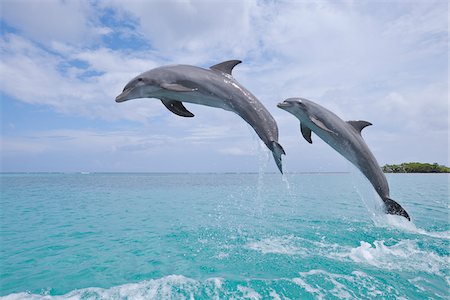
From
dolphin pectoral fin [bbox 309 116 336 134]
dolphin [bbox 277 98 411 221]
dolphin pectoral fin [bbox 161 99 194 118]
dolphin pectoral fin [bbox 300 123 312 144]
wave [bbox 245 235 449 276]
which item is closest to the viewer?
dolphin pectoral fin [bbox 161 99 194 118]

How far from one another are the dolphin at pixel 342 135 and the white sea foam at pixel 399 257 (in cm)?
328

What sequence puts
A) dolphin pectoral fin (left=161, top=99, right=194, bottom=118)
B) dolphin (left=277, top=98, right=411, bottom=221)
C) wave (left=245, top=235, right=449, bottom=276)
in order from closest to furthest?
dolphin pectoral fin (left=161, top=99, right=194, bottom=118) → dolphin (left=277, top=98, right=411, bottom=221) → wave (left=245, top=235, right=449, bottom=276)

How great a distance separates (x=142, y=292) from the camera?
8.10 m

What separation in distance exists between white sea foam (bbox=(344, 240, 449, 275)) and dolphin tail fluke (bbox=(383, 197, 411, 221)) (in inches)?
117

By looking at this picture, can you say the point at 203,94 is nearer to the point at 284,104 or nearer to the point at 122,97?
the point at 122,97

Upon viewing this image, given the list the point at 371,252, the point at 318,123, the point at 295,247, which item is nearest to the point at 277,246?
the point at 295,247

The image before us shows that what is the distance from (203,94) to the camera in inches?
224

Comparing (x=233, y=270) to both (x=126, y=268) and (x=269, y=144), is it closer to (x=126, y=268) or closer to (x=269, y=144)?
(x=126, y=268)

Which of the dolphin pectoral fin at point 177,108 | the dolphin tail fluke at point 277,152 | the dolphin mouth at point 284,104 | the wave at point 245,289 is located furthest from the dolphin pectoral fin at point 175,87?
the wave at point 245,289

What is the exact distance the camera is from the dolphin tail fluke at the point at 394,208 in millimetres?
7625

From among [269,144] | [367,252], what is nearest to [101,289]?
[269,144]

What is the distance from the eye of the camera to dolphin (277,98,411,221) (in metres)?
6.89

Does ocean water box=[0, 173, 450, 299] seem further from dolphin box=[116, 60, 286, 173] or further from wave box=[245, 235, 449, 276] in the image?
dolphin box=[116, 60, 286, 173]

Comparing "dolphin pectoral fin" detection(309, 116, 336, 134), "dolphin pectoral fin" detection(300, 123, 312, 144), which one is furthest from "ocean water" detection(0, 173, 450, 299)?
"dolphin pectoral fin" detection(309, 116, 336, 134)
